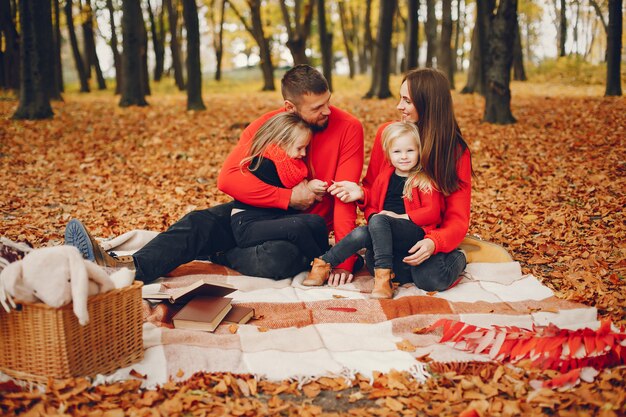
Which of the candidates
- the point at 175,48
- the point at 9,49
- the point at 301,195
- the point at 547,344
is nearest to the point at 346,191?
the point at 301,195

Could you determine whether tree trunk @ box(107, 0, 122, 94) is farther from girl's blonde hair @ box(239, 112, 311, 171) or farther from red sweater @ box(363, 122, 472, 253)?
red sweater @ box(363, 122, 472, 253)

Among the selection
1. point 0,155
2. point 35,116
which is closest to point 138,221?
point 0,155

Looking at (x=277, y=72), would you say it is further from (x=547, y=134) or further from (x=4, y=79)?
(x=547, y=134)

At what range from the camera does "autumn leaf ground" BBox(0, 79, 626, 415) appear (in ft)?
9.28

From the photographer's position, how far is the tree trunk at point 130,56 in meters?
13.8

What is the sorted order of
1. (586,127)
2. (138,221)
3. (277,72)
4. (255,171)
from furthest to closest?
(277,72), (586,127), (138,221), (255,171)

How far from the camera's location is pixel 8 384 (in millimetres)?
2824

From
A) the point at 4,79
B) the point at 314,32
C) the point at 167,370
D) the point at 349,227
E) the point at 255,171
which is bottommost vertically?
the point at 167,370

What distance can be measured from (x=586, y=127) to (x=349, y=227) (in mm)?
7597

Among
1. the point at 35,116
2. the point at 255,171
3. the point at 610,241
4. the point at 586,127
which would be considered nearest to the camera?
the point at 255,171

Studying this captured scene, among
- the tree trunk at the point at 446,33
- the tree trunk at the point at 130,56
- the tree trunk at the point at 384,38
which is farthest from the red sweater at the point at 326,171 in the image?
the tree trunk at the point at 446,33

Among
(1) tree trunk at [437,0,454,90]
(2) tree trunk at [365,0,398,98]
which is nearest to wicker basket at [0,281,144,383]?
(2) tree trunk at [365,0,398,98]

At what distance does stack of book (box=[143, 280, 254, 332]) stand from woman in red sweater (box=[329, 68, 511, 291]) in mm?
979

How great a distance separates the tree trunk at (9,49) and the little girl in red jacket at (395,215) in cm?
1403
